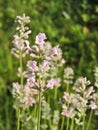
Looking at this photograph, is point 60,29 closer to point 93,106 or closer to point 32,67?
point 93,106

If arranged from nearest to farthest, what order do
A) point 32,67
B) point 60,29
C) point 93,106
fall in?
point 32,67 < point 93,106 < point 60,29

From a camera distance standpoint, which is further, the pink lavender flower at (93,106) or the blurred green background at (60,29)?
the blurred green background at (60,29)

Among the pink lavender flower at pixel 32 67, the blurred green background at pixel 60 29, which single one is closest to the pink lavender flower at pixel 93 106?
the pink lavender flower at pixel 32 67

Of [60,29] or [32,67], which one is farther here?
[60,29]

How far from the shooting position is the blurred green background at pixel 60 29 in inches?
193

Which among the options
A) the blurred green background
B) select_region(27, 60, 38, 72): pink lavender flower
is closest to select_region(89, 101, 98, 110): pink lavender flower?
select_region(27, 60, 38, 72): pink lavender flower

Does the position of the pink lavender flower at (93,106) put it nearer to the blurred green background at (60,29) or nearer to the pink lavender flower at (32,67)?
the pink lavender flower at (32,67)

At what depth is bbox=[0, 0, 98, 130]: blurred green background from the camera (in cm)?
489

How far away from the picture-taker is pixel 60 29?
5.48m

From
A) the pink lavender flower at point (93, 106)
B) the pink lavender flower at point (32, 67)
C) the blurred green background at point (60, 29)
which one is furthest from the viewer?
the blurred green background at point (60, 29)

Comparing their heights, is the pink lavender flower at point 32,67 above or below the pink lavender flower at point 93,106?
above

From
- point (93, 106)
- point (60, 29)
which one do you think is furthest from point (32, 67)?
point (60, 29)

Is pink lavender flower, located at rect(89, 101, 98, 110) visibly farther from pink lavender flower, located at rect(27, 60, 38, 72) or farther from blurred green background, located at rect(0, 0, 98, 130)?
blurred green background, located at rect(0, 0, 98, 130)

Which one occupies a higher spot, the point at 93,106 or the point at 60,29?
the point at 60,29
